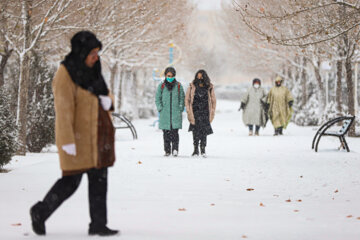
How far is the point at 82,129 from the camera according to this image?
4.64 metres

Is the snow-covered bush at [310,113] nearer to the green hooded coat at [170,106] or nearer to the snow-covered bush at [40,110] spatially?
the snow-covered bush at [40,110]

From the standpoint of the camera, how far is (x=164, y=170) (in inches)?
386

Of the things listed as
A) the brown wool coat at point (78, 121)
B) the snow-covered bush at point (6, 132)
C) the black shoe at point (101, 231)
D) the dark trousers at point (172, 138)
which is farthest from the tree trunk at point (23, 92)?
the brown wool coat at point (78, 121)

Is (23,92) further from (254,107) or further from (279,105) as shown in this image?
(279,105)

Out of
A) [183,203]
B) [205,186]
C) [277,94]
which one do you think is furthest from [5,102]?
[277,94]

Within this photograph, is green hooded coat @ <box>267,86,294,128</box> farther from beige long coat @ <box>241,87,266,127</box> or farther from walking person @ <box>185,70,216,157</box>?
walking person @ <box>185,70,216,157</box>

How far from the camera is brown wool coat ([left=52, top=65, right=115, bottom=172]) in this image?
4.54 m

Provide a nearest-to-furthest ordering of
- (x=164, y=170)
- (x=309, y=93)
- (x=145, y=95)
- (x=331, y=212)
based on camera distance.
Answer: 1. (x=331, y=212)
2. (x=164, y=170)
3. (x=309, y=93)
4. (x=145, y=95)

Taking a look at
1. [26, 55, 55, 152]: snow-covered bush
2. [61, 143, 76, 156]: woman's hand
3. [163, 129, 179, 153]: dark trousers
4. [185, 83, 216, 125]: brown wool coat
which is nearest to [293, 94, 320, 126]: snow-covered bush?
[26, 55, 55, 152]: snow-covered bush

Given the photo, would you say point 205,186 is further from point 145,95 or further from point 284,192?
point 145,95

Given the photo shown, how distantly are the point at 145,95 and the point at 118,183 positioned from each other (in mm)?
33246

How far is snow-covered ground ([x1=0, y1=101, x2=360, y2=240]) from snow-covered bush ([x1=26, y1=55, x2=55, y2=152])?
173 cm

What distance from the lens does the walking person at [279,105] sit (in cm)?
1962

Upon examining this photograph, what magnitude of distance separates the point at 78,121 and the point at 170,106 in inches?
291
